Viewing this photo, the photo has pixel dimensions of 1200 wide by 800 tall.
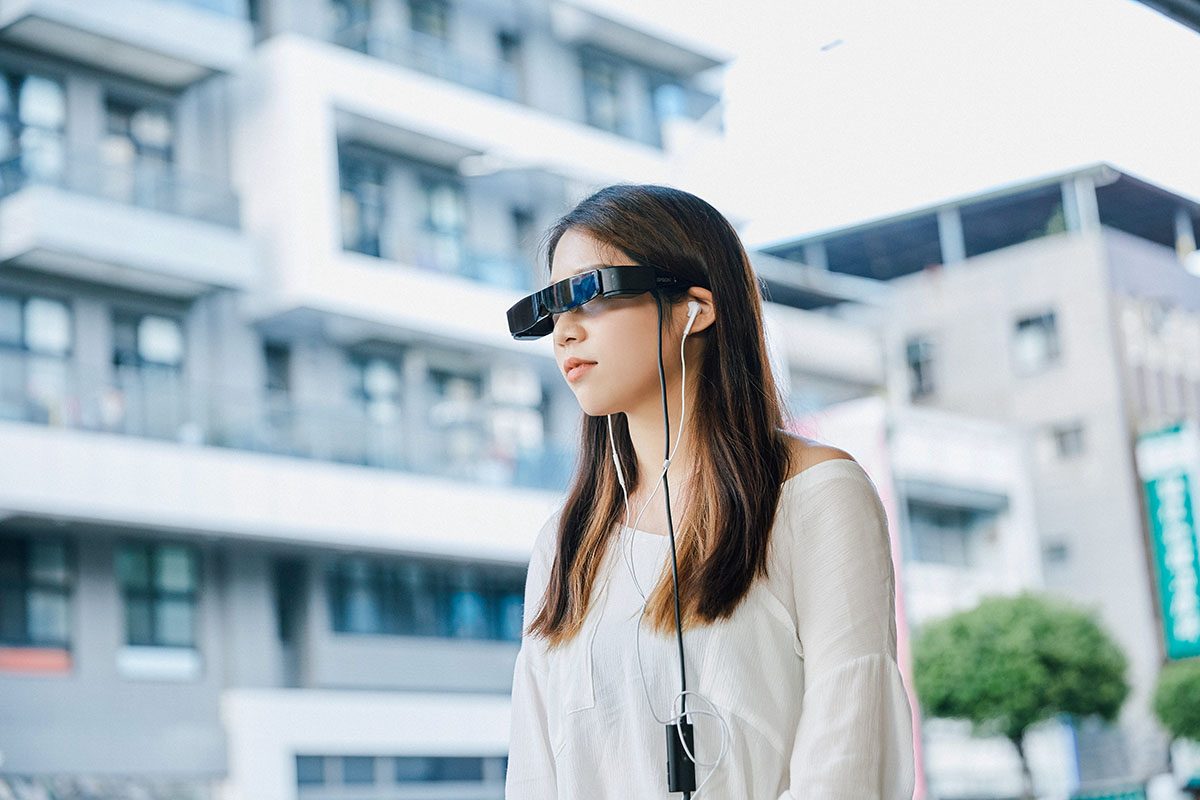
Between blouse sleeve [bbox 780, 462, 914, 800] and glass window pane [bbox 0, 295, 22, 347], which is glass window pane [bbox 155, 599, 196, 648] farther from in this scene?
blouse sleeve [bbox 780, 462, 914, 800]

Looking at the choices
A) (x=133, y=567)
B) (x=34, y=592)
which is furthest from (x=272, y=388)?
(x=34, y=592)

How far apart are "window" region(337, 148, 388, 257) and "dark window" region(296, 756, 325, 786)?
3325 millimetres

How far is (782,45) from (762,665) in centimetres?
253

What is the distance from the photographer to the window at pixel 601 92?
40.5 ft

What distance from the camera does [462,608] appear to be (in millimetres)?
10805

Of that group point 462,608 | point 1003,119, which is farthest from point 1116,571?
point 1003,119

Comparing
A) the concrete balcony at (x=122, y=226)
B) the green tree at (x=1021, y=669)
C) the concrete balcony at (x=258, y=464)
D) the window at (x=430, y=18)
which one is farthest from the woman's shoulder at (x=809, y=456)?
the green tree at (x=1021, y=669)

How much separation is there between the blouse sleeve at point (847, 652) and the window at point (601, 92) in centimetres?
1153

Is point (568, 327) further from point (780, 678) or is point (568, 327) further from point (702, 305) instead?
point (780, 678)

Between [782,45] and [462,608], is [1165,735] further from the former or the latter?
[782,45]

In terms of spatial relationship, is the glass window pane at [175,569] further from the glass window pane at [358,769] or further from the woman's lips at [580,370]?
the woman's lips at [580,370]

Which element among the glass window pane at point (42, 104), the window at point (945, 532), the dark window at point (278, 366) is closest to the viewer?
the glass window pane at point (42, 104)

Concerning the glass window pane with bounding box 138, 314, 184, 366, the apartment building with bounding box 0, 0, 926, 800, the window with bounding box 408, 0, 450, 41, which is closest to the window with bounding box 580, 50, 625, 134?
the apartment building with bounding box 0, 0, 926, 800

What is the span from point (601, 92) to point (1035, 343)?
6.89 m
